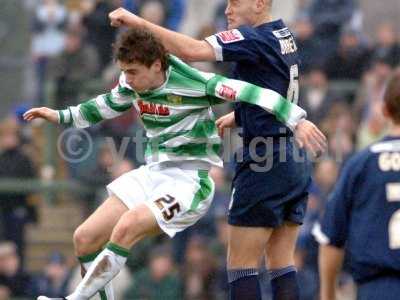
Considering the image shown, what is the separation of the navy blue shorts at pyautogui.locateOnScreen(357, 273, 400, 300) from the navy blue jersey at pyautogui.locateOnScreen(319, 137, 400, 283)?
3 cm

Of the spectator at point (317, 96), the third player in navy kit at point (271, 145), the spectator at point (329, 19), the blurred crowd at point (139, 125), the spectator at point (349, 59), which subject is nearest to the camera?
the third player in navy kit at point (271, 145)

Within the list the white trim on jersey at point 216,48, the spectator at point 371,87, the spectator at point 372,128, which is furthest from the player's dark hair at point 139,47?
the spectator at point 371,87

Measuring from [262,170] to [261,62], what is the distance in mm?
687

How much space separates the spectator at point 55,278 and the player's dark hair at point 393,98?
757 cm

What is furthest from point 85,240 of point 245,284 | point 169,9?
point 169,9

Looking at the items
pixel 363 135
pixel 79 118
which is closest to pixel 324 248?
pixel 79 118

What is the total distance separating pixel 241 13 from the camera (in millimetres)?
8820

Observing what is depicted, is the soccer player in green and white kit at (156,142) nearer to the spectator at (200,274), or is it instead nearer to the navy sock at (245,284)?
the navy sock at (245,284)

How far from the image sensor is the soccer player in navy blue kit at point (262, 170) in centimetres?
873

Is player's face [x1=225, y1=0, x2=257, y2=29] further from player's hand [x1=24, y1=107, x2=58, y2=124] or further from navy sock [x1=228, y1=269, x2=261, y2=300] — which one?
navy sock [x1=228, y1=269, x2=261, y2=300]

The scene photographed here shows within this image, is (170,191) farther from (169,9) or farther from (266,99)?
(169,9)

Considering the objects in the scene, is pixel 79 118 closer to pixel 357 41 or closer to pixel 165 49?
pixel 165 49

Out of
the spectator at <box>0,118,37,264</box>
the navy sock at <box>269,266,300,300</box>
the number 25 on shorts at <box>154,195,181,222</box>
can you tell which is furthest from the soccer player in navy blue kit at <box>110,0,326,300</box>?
the spectator at <box>0,118,37,264</box>

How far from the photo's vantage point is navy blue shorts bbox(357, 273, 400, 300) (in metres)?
7.38
